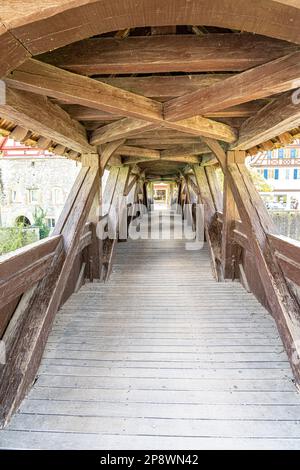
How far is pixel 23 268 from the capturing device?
7.81ft

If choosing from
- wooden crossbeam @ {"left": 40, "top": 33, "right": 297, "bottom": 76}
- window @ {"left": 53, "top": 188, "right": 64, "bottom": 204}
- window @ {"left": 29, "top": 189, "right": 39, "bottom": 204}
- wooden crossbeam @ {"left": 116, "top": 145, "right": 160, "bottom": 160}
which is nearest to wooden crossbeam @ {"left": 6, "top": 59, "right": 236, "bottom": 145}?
wooden crossbeam @ {"left": 40, "top": 33, "right": 297, "bottom": 76}

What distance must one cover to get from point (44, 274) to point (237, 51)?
252cm

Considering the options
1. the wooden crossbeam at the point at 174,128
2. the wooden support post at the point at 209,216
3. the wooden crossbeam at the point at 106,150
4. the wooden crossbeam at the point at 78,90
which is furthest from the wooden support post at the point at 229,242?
the wooden crossbeam at the point at 78,90

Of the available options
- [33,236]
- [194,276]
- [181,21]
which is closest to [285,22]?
[181,21]

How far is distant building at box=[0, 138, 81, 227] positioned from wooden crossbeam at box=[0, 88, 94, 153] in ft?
36.6

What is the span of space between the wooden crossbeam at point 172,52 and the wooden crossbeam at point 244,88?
0.29 feet

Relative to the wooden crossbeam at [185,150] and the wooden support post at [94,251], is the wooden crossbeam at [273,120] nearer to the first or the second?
the wooden crossbeam at [185,150]

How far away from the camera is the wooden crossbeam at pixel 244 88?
5.75 feet

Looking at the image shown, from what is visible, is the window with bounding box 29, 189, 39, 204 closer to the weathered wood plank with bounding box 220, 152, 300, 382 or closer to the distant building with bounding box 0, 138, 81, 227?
the distant building with bounding box 0, 138, 81, 227

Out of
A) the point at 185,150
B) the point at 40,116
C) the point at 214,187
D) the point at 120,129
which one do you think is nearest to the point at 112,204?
the point at 185,150

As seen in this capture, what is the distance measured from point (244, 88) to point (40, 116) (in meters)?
1.73

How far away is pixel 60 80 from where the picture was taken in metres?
1.92

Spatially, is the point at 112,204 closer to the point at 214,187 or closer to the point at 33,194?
the point at 214,187

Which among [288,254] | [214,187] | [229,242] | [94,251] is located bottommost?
[94,251]
